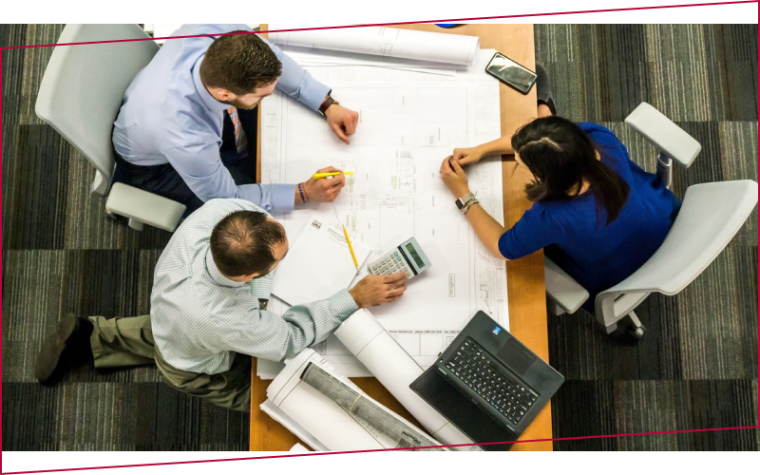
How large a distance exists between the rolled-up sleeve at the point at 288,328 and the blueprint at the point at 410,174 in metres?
0.06

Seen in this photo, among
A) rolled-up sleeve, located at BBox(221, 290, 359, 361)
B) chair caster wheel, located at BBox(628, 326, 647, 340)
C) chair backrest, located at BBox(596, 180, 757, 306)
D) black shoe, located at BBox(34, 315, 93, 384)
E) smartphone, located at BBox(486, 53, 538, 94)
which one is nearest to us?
chair backrest, located at BBox(596, 180, 757, 306)

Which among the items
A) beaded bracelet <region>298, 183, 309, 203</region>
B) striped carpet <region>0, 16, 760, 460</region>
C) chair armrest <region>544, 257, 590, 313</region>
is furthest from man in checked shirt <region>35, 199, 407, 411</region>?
striped carpet <region>0, 16, 760, 460</region>

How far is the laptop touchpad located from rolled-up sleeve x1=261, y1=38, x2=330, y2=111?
0.69 metres

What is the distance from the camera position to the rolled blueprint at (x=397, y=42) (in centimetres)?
126

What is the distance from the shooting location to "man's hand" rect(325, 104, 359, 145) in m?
1.24

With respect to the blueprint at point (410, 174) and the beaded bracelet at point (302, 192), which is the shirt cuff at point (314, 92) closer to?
the blueprint at point (410, 174)

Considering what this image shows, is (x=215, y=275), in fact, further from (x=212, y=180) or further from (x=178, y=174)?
(x=178, y=174)

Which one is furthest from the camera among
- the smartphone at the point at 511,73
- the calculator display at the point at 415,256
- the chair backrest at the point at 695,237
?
the smartphone at the point at 511,73

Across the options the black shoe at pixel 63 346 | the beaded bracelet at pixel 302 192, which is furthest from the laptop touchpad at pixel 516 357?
the black shoe at pixel 63 346

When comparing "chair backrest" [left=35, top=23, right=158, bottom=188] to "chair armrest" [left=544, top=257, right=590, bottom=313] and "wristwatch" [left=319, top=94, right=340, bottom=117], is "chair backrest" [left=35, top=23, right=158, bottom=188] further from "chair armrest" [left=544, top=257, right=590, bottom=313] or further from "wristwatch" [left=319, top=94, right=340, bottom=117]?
"chair armrest" [left=544, top=257, right=590, bottom=313]

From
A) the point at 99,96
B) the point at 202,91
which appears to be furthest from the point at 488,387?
the point at 99,96

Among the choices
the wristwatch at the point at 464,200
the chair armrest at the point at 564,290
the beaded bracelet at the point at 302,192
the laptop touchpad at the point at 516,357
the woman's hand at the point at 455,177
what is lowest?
the laptop touchpad at the point at 516,357
